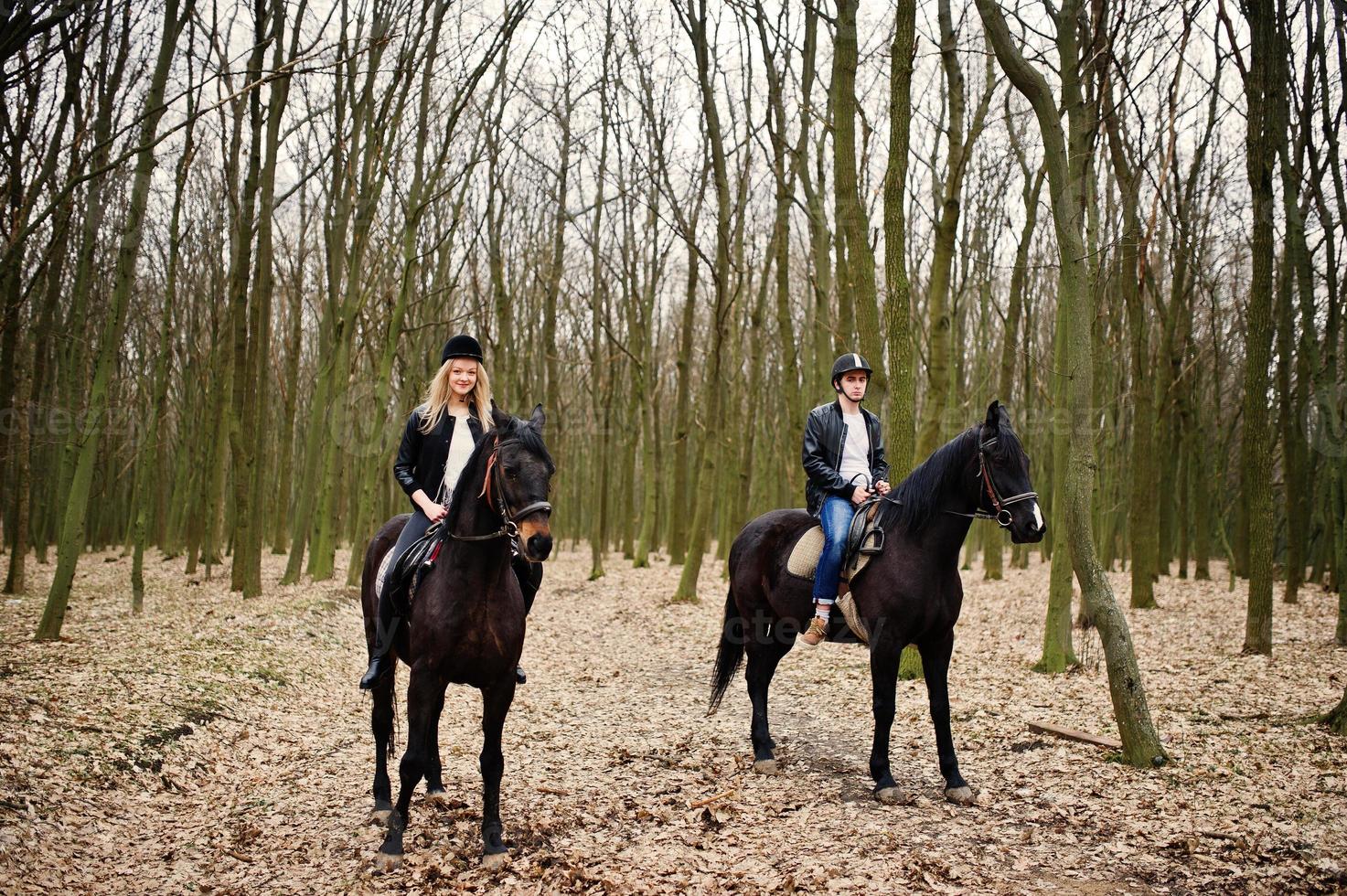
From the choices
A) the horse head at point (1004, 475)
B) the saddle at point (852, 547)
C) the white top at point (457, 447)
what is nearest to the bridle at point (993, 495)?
the horse head at point (1004, 475)

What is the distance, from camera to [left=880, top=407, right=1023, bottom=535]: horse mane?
5.45 meters

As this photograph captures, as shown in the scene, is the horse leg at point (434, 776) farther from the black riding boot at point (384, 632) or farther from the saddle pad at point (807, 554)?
the saddle pad at point (807, 554)

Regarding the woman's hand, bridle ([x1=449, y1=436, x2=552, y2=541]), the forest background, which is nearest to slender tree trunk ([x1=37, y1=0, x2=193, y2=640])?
the forest background

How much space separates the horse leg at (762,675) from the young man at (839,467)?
541 millimetres

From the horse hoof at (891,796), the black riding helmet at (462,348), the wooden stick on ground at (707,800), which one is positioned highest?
the black riding helmet at (462,348)

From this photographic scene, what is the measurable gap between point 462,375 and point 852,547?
116 inches

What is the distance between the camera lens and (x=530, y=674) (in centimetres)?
995

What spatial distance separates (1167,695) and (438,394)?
708 cm

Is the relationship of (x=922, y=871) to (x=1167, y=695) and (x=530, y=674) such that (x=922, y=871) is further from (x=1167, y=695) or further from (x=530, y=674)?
(x=530, y=674)

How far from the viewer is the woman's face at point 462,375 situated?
513 centimetres

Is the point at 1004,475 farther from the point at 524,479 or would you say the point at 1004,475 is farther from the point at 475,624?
the point at 475,624

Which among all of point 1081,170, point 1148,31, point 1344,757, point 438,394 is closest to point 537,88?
point 1148,31

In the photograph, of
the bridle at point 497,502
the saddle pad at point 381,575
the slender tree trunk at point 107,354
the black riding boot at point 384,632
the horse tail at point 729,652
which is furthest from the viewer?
the slender tree trunk at point 107,354

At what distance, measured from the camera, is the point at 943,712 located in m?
5.61
